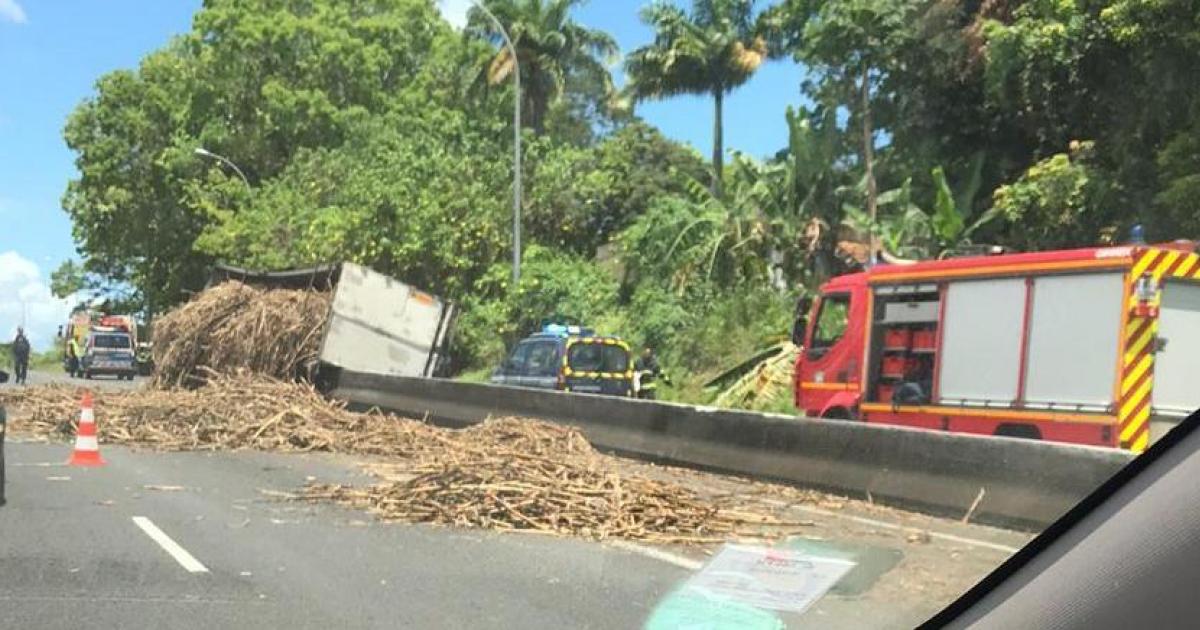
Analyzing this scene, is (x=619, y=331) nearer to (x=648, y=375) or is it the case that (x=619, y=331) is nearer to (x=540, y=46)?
(x=648, y=375)

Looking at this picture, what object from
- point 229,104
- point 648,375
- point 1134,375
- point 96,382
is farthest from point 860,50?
point 229,104

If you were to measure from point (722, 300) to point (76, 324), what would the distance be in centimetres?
5102

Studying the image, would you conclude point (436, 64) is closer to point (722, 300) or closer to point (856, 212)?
point (722, 300)

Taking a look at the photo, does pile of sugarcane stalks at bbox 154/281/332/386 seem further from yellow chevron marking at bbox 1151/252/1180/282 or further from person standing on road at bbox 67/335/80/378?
person standing on road at bbox 67/335/80/378

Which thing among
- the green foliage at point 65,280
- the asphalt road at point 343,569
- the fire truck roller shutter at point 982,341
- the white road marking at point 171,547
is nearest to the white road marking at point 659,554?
the asphalt road at point 343,569

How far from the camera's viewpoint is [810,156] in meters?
28.6

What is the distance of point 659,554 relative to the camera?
27.0 ft

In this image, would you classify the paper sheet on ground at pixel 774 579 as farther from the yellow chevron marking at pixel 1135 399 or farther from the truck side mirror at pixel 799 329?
the truck side mirror at pixel 799 329

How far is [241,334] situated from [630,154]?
26.7 m

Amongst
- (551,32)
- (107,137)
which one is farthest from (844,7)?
(107,137)

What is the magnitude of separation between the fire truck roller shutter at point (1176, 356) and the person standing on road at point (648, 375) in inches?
403

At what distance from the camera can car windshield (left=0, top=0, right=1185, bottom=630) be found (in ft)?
25.2

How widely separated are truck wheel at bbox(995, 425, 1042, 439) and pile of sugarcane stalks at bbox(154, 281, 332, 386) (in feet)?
40.4

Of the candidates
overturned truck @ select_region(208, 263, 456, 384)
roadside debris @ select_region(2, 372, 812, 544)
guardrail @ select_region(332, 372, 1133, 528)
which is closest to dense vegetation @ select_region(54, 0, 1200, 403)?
overturned truck @ select_region(208, 263, 456, 384)
